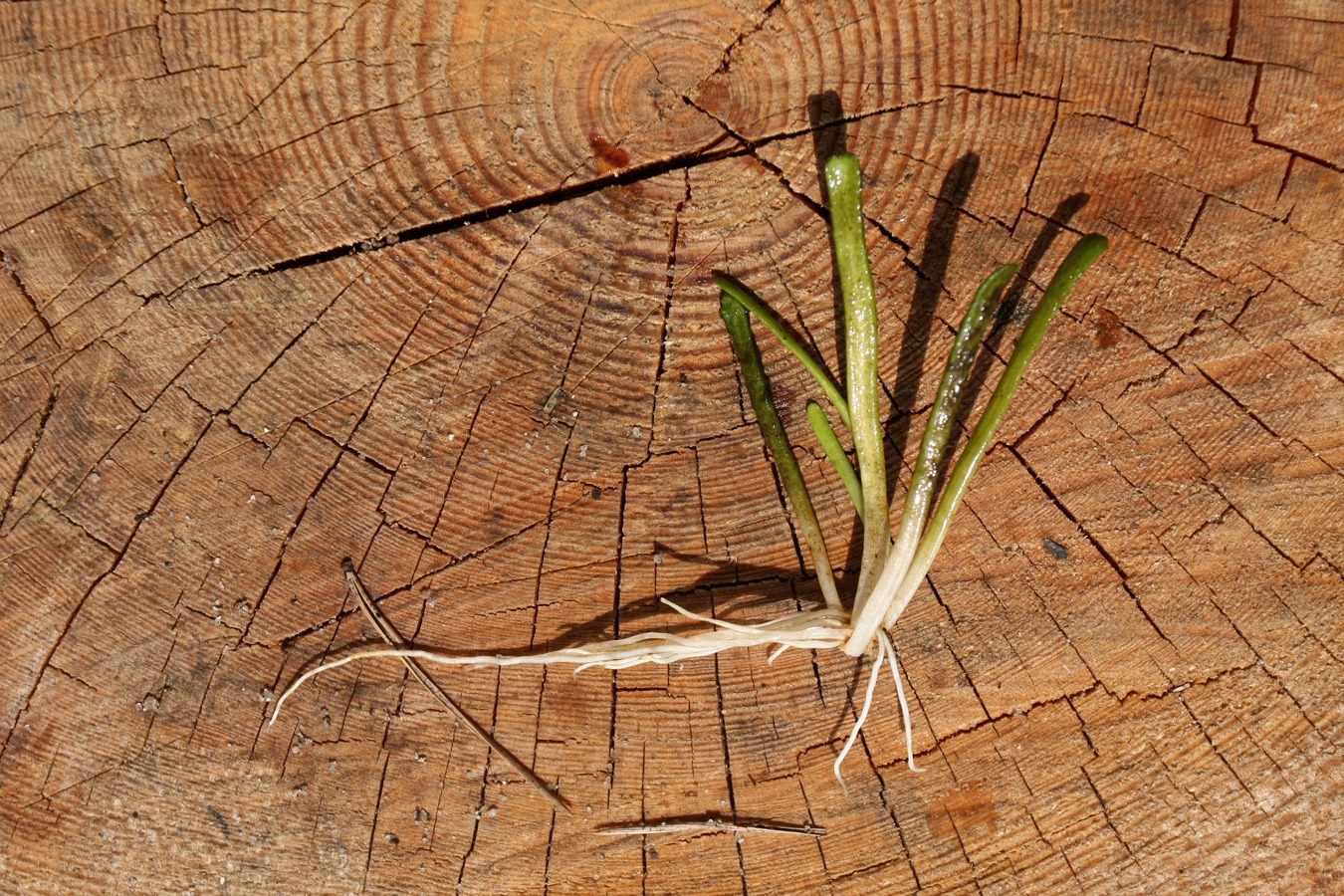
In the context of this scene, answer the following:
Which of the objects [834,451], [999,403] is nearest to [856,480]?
[834,451]

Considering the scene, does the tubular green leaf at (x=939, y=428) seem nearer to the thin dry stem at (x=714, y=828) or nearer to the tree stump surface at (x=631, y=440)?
the tree stump surface at (x=631, y=440)

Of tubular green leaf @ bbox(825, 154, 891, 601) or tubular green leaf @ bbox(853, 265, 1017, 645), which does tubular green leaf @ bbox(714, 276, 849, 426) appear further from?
tubular green leaf @ bbox(853, 265, 1017, 645)

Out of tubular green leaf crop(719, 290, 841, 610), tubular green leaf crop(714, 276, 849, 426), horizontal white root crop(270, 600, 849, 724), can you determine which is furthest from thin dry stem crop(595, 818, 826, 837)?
tubular green leaf crop(714, 276, 849, 426)

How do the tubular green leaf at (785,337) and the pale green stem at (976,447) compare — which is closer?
the pale green stem at (976,447)

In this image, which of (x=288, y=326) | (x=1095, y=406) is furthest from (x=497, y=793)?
(x=1095, y=406)

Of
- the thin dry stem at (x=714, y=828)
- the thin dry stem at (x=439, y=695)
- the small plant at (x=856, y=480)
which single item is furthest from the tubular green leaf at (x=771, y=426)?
the thin dry stem at (x=439, y=695)

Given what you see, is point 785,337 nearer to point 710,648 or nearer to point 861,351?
point 861,351
